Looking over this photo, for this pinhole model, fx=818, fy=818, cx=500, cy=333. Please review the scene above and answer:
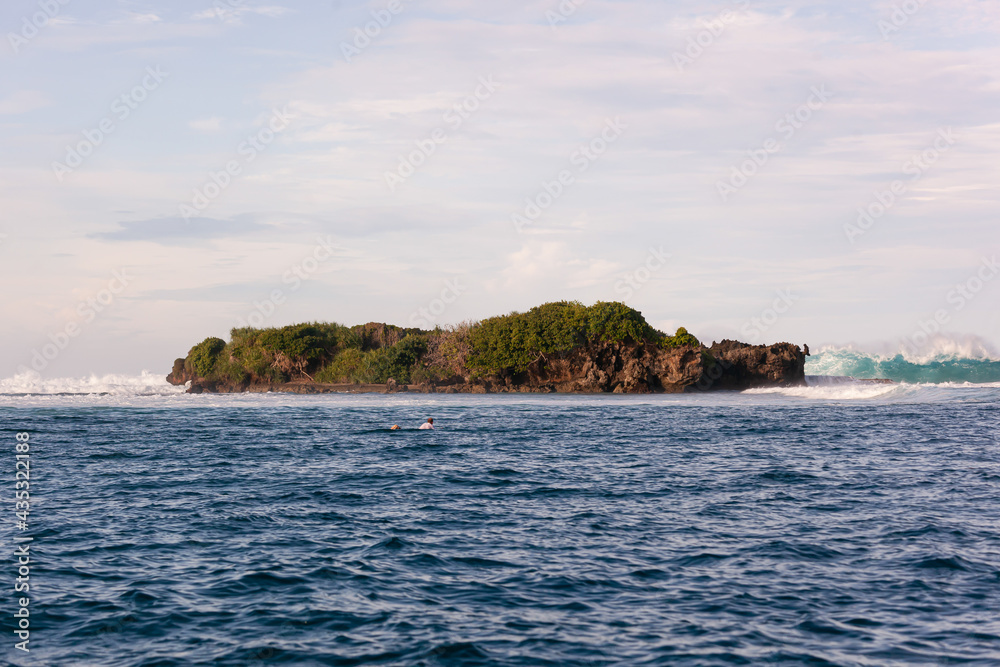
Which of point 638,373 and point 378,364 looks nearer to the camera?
point 638,373

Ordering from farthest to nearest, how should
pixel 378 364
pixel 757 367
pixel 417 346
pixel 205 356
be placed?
pixel 205 356 < pixel 417 346 < pixel 378 364 < pixel 757 367

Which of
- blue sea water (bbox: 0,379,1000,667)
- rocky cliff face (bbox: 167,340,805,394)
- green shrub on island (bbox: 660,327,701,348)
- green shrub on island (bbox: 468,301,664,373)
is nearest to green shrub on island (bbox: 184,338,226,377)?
rocky cliff face (bbox: 167,340,805,394)

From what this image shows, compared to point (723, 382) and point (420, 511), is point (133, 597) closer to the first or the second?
point (420, 511)

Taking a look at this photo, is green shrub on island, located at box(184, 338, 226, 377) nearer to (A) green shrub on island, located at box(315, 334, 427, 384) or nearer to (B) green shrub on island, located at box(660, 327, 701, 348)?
(A) green shrub on island, located at box(315, 334, 427, 384)

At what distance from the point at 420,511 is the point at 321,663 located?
10633 millimetres

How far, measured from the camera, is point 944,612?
13250 mm

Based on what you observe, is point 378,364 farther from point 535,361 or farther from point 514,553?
point 514,553

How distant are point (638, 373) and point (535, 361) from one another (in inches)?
506

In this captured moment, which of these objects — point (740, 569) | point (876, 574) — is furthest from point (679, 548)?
point (876, 574)

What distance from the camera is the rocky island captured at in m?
93.1

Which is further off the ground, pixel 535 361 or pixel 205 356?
pixel 205 356

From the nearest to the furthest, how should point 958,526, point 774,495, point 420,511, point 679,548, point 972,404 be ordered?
point 679,548
point 958,526
point 420,511
point 774,495
point 972,404

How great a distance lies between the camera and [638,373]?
3600 inches

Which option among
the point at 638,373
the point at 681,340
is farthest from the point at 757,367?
the point at 638,373
